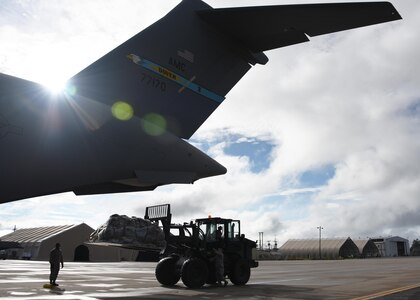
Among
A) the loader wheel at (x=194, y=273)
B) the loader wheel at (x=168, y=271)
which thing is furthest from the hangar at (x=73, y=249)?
the loader wheel at (x=194, y=273)

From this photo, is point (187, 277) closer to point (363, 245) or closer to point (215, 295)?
point (215, 295)

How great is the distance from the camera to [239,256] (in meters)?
14.8

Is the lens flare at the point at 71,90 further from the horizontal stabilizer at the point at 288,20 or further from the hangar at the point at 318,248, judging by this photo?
the hangar at the point at 318,248

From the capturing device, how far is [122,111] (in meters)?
8.48

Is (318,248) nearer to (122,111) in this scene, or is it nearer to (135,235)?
(135,235)

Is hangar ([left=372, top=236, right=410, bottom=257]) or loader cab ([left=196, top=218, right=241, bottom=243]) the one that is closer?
loader cab ([left=196, top=218, right=241, bottom=243])

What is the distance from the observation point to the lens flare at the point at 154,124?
8.74 metres

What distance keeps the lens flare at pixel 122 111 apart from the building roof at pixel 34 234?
202 ft

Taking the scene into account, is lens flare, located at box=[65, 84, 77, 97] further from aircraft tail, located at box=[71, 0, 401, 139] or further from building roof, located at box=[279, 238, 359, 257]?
building roof, located at box=[279, 238, 359, 257]

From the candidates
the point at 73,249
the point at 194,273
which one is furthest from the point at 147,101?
the point at 73,249

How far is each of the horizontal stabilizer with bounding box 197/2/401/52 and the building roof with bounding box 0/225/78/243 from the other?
62.0 meters

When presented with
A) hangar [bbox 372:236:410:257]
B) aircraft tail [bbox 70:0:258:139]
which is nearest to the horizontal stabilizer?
aircraft tail [bbox 70:0:258:139]

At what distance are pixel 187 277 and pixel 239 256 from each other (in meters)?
2.55

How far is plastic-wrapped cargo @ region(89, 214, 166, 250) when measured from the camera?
41.4 feet
